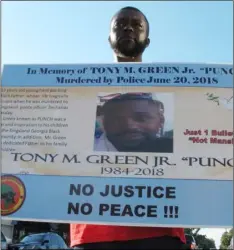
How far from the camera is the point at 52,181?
1646 millimetres

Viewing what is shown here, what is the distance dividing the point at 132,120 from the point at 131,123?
1cm

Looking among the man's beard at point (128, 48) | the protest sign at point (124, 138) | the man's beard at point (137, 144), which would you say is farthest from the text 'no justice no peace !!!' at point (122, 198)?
the man's beard at point (128, 48)

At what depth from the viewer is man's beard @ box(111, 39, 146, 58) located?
194 centimetres

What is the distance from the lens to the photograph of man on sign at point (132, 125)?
1652mm

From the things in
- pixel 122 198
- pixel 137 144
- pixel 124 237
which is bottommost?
pixel 124 237

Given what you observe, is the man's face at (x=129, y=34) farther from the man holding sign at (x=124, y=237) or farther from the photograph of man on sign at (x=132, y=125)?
the man holding sign at (x=124, y=237)

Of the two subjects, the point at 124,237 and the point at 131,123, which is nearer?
the point at 124,237

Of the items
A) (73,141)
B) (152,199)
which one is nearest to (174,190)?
(152,199)

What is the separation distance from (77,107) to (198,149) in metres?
0.57

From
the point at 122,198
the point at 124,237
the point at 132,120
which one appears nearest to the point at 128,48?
the point at 132,120

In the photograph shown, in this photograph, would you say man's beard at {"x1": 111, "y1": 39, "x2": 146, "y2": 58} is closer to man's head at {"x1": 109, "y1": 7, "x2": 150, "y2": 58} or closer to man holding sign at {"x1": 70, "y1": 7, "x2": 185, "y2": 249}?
man's head at {"x1": 109, "y1": 7, "x2": 150, "y2": 58}

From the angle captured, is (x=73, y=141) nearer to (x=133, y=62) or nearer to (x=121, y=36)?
(x=133, y=62)

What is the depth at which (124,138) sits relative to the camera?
1661 mm

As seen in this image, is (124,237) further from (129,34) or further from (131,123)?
(129,34)
